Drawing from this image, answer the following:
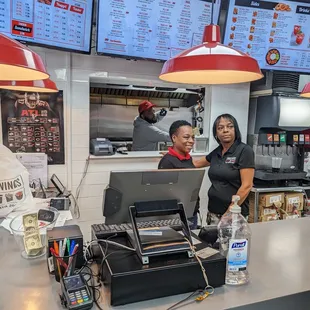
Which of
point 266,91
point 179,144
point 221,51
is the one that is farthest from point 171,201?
point 266,91

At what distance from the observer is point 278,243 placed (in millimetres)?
1621

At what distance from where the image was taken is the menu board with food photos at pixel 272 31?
3.02m

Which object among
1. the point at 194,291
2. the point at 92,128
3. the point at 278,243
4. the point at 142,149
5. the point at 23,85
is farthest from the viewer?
the point at 92,128

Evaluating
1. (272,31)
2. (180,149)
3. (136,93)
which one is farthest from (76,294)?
(136,93)

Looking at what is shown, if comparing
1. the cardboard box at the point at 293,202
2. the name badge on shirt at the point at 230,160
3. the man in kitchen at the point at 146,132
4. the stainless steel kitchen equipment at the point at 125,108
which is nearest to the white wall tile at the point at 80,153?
the man in kitchen at the point at 146,132

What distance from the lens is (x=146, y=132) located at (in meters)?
3.91

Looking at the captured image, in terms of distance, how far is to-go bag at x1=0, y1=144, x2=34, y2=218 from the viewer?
78.2 inches

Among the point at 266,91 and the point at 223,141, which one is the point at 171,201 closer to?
the point at 223,141

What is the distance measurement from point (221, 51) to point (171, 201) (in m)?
0.71

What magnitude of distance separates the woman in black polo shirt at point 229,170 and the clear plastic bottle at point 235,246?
46.3 inches

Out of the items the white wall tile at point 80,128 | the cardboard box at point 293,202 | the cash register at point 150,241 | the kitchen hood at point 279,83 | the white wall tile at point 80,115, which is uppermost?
the kitchen hood at point 279,83

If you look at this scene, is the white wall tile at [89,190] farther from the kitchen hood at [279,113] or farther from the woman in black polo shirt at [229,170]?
the kitchen hood at [279,113]

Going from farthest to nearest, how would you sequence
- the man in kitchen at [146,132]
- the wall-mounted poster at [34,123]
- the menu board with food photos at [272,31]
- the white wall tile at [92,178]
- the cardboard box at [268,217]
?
the man in kitchen at [146,132], the cardboard box at [268,217], the white wall tile at [92,178], the menu board with food photos at [272,31], the wall-mounted poster at [34,123]

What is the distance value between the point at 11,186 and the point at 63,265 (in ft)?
3.57
